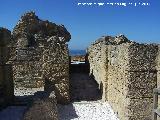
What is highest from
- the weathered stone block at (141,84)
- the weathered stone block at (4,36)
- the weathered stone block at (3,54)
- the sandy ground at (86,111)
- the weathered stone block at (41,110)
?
the weathered stone block at (4,36)

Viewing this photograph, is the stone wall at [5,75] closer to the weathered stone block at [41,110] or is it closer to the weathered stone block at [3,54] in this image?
the weathered stone block at [3,54]

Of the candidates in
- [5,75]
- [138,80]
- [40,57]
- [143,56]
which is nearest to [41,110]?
[138,80]

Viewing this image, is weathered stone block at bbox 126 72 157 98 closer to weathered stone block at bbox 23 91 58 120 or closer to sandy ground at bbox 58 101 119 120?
sandy ground at bbox 58 101 119 120

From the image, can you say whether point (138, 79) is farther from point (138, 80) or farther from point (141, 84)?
point (141, 84)

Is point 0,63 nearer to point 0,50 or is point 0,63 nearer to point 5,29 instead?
point 0,50

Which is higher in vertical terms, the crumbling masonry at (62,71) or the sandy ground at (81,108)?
the crumbling masonry at (62,71)

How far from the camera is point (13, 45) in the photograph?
14.8 metres

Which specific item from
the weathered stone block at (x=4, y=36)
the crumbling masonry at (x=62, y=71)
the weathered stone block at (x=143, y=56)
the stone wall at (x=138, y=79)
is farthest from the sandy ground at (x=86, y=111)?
the weathered stone block at (x=4, y=36)

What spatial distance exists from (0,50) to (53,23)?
964 cm

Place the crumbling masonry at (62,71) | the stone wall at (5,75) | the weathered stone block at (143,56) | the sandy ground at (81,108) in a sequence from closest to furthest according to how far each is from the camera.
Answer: the weathered stone block at (143,56) < the crumbling masonry at (62,71) < the sandy ground at (81,108) < the stone wall at (5,75)

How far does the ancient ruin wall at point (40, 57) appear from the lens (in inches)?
464

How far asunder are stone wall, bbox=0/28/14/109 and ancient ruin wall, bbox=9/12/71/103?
1230 mm

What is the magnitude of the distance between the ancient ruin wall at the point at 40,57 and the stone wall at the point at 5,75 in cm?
123

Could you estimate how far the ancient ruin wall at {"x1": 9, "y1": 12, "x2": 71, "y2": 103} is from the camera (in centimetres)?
1177
